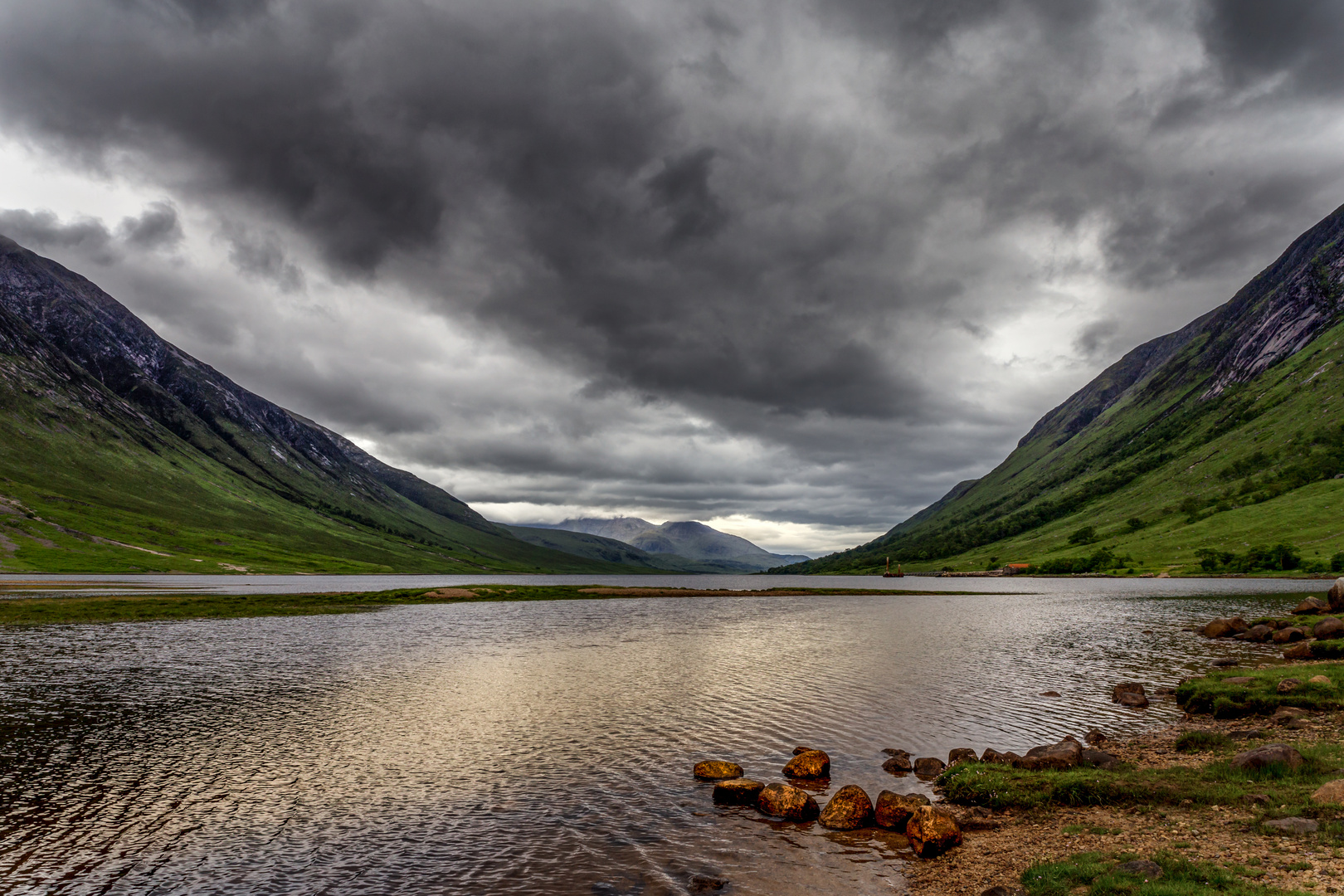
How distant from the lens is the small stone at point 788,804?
23969mm

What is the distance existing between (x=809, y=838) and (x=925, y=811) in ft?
13.8

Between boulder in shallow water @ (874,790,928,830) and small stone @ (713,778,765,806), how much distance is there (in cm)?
469

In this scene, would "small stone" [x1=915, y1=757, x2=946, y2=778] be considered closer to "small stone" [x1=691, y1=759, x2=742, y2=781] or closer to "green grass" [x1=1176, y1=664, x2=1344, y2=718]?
"small stone" [x1=691, y1=759, x2=742, y2=781]

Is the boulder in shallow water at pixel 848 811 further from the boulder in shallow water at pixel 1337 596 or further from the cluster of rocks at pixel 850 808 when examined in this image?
the boulder in shallow water at pixel 1337 596

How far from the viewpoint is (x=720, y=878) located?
1902cm

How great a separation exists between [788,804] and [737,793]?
234 cm

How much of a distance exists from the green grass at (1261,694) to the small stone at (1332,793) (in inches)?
751

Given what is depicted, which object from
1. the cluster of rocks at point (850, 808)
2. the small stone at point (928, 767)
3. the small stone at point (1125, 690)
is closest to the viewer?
the cluster of rocks at point (850, 808)

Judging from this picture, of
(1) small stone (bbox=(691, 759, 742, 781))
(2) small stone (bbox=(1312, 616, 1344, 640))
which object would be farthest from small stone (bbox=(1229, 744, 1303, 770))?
(2) small stone (bbox=(1312, 616, 1344, 640))

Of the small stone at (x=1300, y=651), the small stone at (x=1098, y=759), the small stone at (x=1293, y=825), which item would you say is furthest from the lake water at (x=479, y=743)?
the small stone at (x=1293, y=825)

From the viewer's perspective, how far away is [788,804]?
24.1 meters

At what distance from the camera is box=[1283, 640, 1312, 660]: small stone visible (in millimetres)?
48812

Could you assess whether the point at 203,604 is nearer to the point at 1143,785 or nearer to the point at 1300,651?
the point at 1143,785

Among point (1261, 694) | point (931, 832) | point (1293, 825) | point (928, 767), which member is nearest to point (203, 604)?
point (928, 767)
